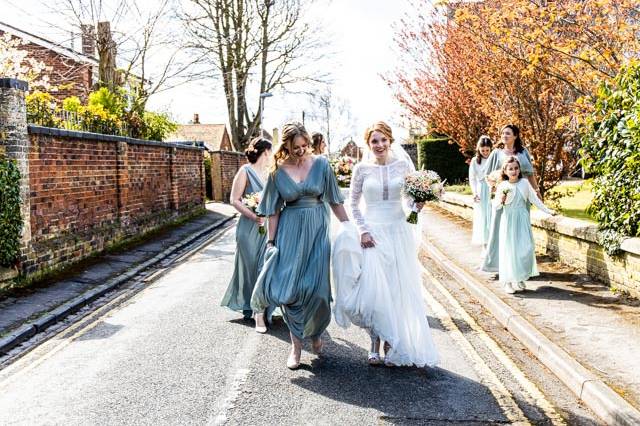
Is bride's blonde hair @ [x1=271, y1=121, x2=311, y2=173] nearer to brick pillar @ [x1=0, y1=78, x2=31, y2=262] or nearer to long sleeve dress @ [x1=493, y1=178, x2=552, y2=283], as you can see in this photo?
long sleeve dress @ [x1=493, y1=178, x2=552, y2=283]

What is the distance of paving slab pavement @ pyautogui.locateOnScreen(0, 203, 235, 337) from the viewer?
27.1 feet

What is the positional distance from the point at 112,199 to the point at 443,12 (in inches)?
463

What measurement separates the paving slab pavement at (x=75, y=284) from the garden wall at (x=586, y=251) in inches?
208

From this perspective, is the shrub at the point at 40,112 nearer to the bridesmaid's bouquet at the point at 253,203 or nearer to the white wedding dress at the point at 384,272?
the bridesmaid's bouquet at the point at 253,203

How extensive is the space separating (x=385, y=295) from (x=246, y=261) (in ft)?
7.99

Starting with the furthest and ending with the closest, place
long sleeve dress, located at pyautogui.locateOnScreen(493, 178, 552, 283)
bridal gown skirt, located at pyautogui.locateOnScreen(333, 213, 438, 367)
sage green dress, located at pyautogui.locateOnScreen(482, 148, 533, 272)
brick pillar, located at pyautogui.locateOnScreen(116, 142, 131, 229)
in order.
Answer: brick pillar, located at pyautogui.locateOnScreen(116, 142, 131, 229) < sage green dress, located at pyautogui.locateOnScreen(482, 148, 533, 272) < long sleeve dress, located at pyautogui.locateOnScreen(493, 178, 552, 283) < bridal gown skirt, located at pyautogui.locateOnScreen(333, 213, 438, 367)

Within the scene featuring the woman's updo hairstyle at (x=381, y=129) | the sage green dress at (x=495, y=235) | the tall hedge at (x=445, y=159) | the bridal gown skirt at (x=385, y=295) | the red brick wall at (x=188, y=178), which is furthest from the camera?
the tall hedge at (x=445, y=159)

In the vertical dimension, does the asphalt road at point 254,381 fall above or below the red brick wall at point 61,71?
below

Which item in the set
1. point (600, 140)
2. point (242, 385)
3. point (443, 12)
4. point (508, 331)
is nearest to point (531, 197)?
point (600, 140)

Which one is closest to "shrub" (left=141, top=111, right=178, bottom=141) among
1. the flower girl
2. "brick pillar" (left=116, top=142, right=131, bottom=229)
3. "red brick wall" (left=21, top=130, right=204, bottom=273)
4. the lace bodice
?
"red brick wall" (left=21, top=130, right=204, bottom=273)

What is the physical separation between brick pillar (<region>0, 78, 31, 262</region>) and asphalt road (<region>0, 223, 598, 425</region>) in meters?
2.97

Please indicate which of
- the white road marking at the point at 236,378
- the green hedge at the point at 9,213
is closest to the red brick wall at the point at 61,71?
the green hedge at the point at 9,213

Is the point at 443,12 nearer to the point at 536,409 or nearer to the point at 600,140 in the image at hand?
the point at 600,140

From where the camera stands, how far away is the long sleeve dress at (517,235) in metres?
8.79
